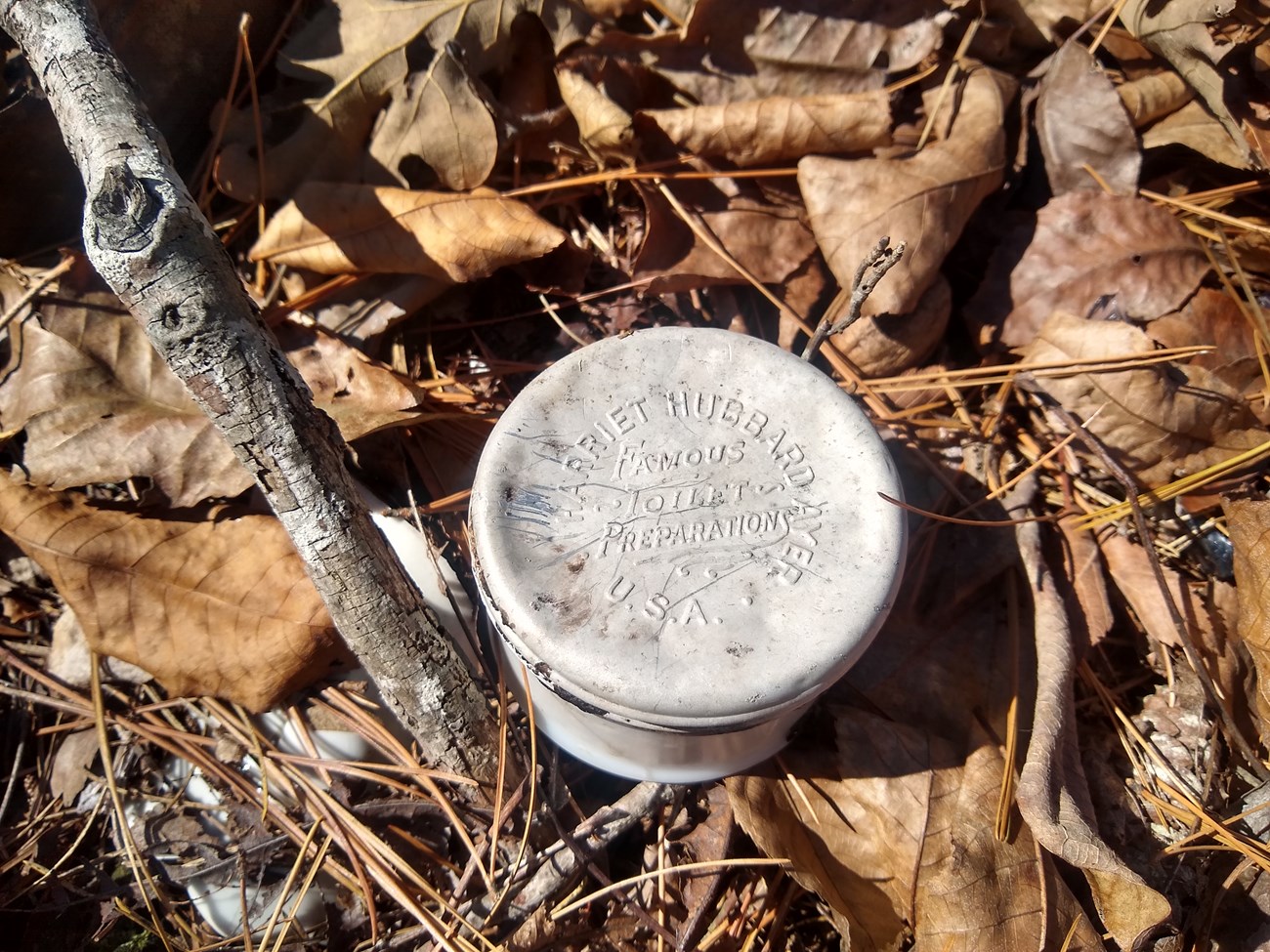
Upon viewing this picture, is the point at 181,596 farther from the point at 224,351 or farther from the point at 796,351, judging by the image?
the point at 796,351

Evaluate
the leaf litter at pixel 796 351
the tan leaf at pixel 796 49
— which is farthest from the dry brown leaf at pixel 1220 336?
the tan leaf at pixel 796 49

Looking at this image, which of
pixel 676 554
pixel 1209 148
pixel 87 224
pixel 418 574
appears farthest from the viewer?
pixel 1209 148

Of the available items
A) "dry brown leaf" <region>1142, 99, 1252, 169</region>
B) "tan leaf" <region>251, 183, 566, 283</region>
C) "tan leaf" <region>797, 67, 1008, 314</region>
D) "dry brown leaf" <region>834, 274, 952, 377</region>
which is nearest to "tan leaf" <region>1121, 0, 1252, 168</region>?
"dry brown leaf" <region>1142, 99, 1252, 169</region>

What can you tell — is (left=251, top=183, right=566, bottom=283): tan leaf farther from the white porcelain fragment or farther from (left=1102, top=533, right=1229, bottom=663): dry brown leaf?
(left=1102, top=533, right=1229, bottom=663): dry brown leaf

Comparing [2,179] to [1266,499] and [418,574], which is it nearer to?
[418,574]

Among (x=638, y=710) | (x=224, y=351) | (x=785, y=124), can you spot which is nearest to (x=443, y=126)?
(x=785, y=124)

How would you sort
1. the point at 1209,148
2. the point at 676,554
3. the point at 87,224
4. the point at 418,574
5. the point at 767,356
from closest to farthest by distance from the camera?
the point at 87,224
the point at 676,554
the point at 767,356
the point at 418,574
the point at 1209,148

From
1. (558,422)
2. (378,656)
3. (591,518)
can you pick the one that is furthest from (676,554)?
(378,656)
